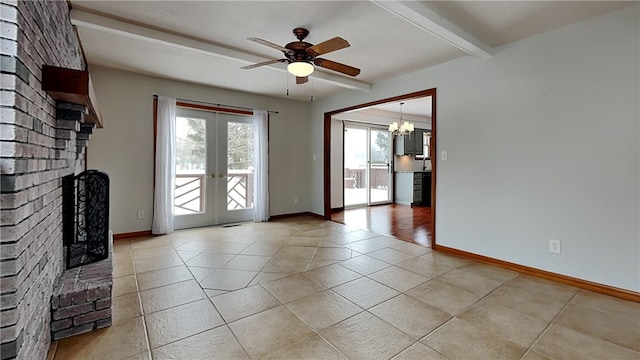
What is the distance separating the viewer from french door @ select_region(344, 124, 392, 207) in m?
7.12

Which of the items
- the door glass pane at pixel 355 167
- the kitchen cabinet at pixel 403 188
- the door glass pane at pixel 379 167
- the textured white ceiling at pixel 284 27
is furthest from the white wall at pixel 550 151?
the kitchen cabinet at pixel 403 188

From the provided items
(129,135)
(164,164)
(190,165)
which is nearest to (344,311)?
(164,164)

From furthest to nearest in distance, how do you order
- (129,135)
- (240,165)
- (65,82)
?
(240,165), (129,135), (65,82)

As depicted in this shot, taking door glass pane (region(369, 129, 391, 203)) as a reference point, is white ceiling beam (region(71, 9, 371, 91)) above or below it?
above

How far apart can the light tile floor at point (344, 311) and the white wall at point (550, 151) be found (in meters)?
0.37

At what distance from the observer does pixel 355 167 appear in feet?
23.8

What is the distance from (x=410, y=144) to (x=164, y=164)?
590 centimetres

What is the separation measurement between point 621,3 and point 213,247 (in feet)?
15.5

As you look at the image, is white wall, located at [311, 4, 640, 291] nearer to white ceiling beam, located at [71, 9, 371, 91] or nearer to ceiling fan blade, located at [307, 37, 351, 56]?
ceiling fan blade, located at [307, 37, 351, 56]

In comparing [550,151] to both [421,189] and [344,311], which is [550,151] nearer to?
[344,311]

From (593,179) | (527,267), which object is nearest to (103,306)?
(527,267)

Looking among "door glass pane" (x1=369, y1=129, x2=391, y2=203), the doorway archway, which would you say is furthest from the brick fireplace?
"door glass pane" (x1=369, y1=129, x2=391, y2=203)

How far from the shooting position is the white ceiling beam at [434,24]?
Answer: 7.15 ft

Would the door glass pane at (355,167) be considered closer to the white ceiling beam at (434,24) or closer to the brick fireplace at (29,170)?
the white ceiling beam at (434,24)
